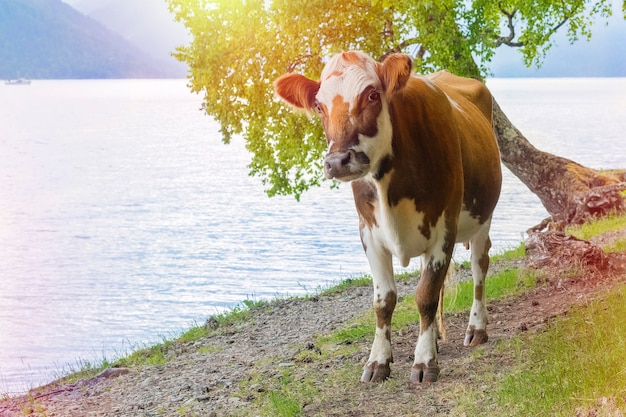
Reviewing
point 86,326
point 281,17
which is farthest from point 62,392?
point 86,326

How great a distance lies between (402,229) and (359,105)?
115cm

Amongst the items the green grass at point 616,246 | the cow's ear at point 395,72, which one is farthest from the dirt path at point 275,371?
the cow's ear at point 395,72

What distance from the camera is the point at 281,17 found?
54.6 ft

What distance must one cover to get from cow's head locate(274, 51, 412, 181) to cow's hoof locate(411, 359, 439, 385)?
174 centimetres

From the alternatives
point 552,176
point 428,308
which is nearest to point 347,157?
point 428,308

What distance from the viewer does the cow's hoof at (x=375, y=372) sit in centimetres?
774

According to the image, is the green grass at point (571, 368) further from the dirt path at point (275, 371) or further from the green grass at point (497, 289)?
the green grass at point (497, 289)

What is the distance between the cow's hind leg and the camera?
867 cm

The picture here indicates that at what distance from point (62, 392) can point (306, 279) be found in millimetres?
14396

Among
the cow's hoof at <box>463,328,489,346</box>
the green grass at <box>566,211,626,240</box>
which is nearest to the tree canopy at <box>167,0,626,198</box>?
the green grass at <box>566,211,626,240</box>

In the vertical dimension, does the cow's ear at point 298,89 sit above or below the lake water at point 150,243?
above

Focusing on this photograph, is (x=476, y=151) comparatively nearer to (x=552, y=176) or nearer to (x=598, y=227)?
(x=598, y=227)

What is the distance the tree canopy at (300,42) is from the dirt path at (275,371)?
5005 mm

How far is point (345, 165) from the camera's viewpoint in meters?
6.57
